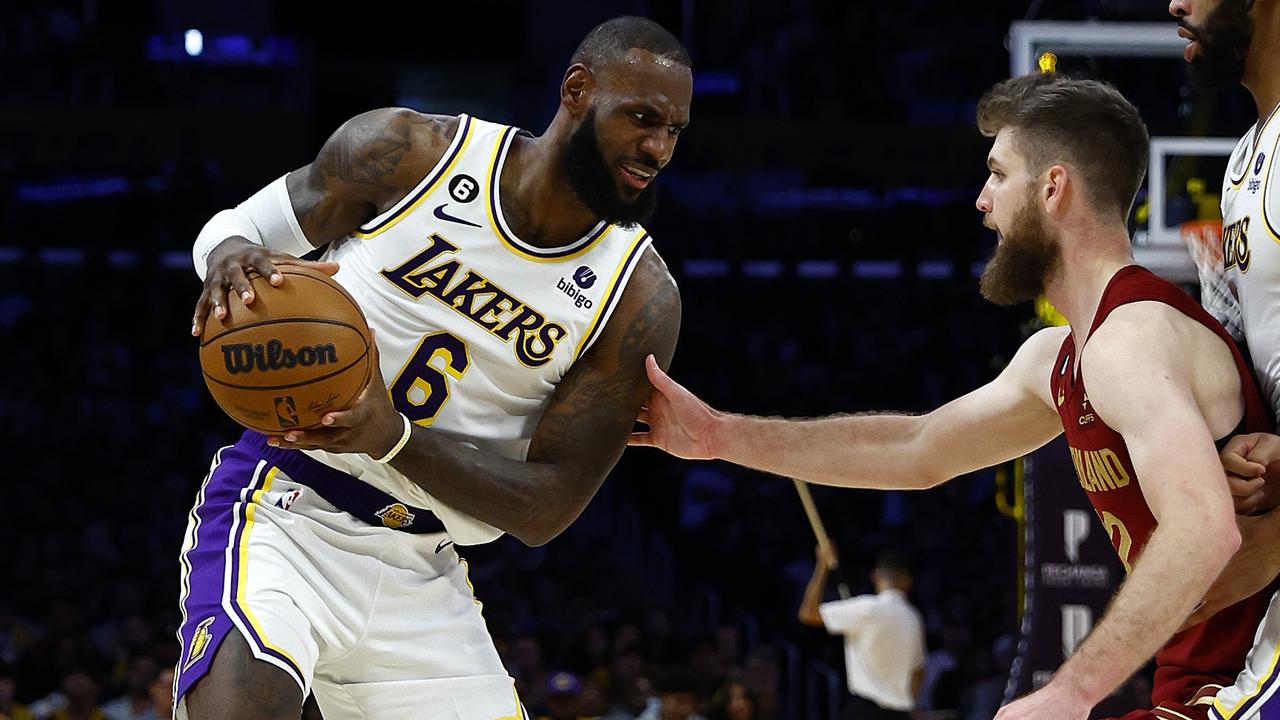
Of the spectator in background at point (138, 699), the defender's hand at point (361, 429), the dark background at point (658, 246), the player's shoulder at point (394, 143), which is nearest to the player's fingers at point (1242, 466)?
the defender's hand at point (361, 429)

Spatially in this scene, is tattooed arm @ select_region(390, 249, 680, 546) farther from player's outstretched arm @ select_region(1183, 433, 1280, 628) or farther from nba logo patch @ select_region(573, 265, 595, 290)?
player's outstretched arm @ select_region(1183, 433, 1280, 628)

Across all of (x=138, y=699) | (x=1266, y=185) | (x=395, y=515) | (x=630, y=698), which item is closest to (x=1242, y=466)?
(x=1266, y=185)

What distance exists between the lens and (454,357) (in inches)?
154

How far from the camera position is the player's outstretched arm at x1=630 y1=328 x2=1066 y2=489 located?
377 centimetres

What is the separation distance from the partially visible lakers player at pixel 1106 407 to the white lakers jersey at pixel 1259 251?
0.06 m

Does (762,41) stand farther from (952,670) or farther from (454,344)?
(454,344)

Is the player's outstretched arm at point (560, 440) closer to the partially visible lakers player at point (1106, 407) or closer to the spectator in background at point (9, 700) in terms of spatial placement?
the partially visible lakers player at point (1106, 407)

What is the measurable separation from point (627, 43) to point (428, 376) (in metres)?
1.03

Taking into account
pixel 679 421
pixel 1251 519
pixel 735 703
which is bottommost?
pixel 735 703

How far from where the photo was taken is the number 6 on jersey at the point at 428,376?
3.88 metres

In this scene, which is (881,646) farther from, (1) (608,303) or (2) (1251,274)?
(2) (1251,274)

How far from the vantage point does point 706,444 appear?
168 inches

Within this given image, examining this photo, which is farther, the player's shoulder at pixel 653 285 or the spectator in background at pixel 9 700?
the spectator in background at pixel 9 700

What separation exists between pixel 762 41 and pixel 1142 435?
1435cm
